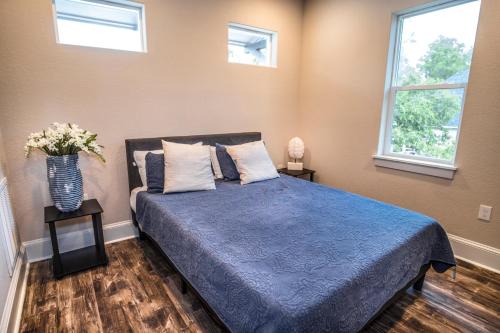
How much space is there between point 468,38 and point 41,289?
4.10 m

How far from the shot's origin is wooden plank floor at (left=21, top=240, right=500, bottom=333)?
5.76ft

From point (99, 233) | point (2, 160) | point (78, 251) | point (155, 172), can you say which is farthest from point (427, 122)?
point (2, 160)

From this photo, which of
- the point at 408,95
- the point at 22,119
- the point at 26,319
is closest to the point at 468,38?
the point at 408,95

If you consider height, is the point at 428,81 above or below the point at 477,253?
above

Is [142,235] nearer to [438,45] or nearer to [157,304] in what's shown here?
[157,304]

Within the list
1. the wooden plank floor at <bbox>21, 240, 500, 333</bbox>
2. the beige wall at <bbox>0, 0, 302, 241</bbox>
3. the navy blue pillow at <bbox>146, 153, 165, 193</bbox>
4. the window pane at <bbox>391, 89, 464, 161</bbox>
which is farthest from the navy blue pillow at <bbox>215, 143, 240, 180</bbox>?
the window pane at <bbox>391, 89, 464, 161</bbox>

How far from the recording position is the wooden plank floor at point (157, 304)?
1755 millimetres

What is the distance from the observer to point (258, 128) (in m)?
3.73

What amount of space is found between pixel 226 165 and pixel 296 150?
47.8 inches

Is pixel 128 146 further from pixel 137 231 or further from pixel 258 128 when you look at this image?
pixel 258 128

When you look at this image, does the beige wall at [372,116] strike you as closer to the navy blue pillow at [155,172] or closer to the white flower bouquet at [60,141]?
the navy blue pillow at [155,172]

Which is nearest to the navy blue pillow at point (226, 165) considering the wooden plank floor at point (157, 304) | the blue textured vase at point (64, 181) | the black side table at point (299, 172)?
the black side table at point (299, 172)

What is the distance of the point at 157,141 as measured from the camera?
2.88 meters

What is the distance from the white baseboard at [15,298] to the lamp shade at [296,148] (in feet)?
10.1
